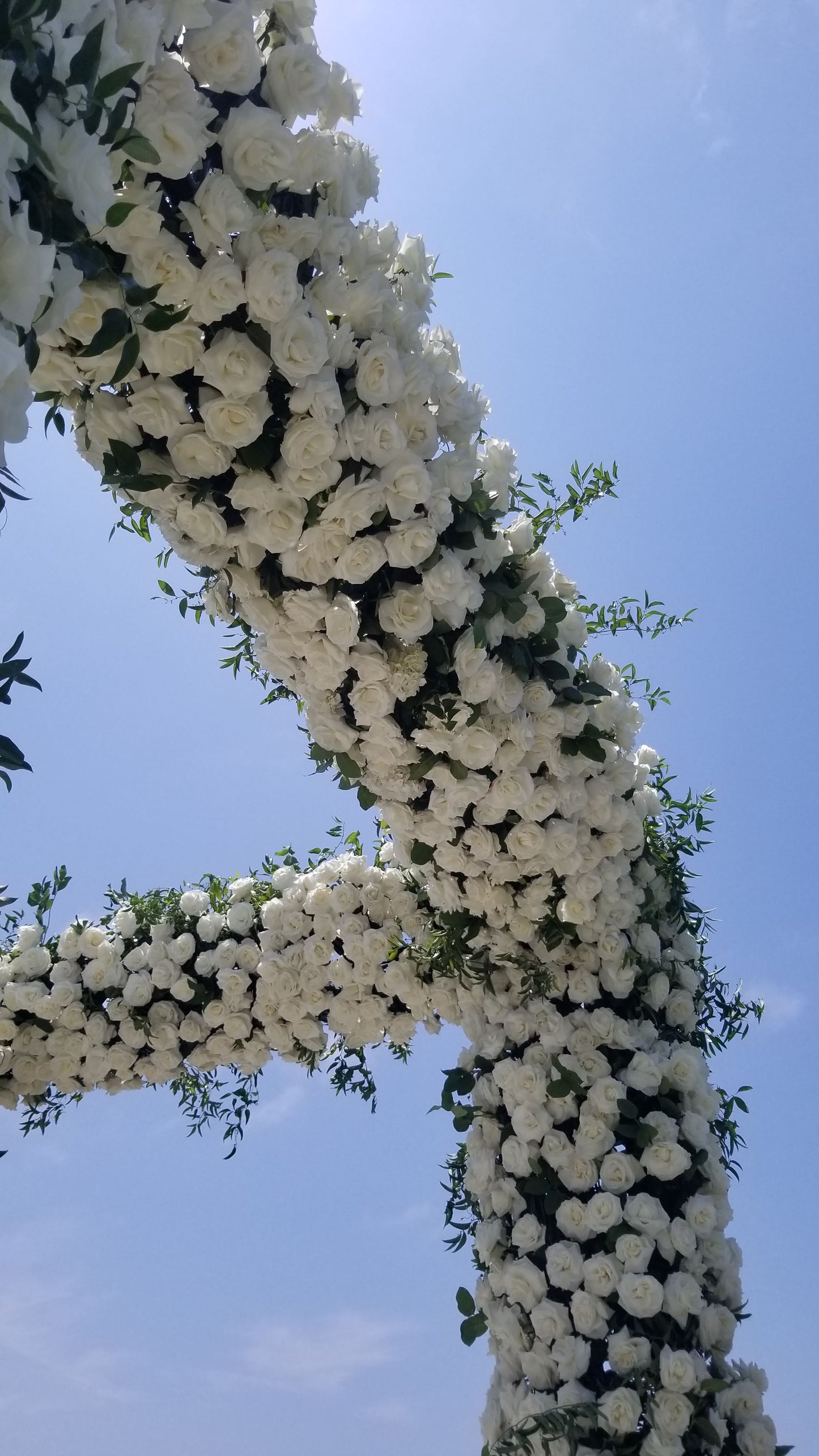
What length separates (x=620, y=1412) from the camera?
231cm

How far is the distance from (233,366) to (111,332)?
297 millimetres

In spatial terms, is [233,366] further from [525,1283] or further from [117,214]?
[525,1283]

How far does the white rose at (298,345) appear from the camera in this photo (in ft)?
6.21

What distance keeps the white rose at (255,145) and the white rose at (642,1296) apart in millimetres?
2395

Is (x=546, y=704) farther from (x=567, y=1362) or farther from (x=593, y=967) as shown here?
(x=567, y=1362)

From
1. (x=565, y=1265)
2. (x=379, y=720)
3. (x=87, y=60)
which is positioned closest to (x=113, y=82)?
(x=87, y=60)

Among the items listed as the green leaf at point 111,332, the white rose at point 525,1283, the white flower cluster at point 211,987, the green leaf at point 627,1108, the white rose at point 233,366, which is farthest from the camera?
the white flower cluster at point 211,987

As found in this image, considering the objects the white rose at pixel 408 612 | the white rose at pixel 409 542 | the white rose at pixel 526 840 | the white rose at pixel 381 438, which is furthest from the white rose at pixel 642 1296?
the white rose at pixel 381 438

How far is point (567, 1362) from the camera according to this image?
243 cm

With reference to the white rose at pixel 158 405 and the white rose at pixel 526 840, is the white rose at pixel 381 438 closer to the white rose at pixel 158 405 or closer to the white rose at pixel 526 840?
the white rose at pixel 158 405

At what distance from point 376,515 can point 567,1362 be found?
1.92 metres

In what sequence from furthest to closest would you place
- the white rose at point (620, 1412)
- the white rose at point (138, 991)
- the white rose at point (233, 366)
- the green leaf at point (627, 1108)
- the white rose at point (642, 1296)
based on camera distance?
the white rose at point (138, 991) → the green leaf at point (627, 1108) → the white rose at point (642, 1296) → the white rose at point (620, 1412) → the white rose at point (233, 366)

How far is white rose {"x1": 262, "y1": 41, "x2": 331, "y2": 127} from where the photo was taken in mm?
1897

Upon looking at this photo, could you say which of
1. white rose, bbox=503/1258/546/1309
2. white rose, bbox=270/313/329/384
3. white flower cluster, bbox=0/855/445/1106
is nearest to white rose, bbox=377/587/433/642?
white rose, bbox=270/313/329/384
